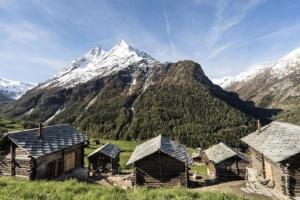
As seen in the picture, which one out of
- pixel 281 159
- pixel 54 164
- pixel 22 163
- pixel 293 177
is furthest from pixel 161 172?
pixel 22 163

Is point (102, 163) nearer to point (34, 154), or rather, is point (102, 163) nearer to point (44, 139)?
point (44, 139)

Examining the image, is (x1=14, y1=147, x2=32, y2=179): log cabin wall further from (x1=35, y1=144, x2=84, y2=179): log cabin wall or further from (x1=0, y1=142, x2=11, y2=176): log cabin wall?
(x1=35, y1=144, x2=84, y2=179): log cabin wall

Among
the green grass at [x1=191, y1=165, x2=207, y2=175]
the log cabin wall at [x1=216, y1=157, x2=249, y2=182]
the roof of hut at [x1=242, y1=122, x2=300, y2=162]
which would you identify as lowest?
the green grass at [x1=191, y1=165, x2=207, y2=175]

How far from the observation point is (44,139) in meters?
34.6

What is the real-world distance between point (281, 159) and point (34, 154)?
25609 millimetres

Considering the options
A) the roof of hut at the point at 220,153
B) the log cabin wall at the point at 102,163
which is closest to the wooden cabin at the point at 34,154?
the log cabin wall at the point at 102,163

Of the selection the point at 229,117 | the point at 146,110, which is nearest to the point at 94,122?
the point at 146,110

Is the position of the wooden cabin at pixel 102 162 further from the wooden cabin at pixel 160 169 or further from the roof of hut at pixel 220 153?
the roof of hut at pixel 220 153

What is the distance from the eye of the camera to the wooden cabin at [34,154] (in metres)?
31.5

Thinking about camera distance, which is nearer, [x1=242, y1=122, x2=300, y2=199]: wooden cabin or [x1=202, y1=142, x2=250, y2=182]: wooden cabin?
[x1=242, y1=122, x2=300, y2=199]: wooden cabin

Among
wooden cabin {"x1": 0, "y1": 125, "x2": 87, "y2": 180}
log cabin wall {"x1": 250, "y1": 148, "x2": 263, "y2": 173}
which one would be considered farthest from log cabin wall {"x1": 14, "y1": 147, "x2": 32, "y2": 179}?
log cabin wall {"x1": 250, "y1": 148, "x2": 263, "y2": 173}

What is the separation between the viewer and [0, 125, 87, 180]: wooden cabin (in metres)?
31.5

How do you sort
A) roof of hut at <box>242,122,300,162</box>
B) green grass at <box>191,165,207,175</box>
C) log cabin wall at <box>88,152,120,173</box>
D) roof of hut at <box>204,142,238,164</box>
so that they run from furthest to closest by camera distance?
1. green grass at <box>191,165,207,175</box>
2. log cabin wall at <box>88,152,120,173</box>
3. roof of hut at <box>204,142,238,164</box>
4. roof of hut at <box>242,122,300,162</box>

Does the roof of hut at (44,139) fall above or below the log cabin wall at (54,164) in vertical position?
above
